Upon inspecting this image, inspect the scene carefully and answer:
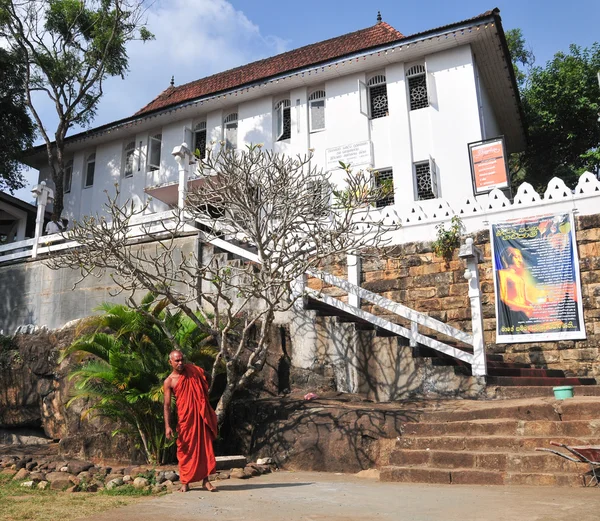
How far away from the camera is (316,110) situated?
16.9 meters

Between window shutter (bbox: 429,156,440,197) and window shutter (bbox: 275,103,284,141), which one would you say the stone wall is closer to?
window shutter (bbox: 429,156,440,197)

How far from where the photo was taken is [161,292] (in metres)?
7.86

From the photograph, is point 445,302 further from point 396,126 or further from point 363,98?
point 363,98

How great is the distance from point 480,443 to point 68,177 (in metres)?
19.5

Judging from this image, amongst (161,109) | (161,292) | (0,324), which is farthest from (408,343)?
(161,109)

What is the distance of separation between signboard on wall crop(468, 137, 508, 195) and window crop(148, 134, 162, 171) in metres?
10.8

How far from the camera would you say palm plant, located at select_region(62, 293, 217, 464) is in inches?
302

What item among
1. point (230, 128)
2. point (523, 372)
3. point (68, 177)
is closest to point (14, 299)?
point (230, 128)

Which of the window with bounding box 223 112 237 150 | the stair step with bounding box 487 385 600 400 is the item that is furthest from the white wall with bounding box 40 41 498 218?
the stair step with bounding box 487 385 600 400

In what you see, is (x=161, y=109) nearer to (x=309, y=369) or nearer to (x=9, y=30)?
(x=9, y=30)

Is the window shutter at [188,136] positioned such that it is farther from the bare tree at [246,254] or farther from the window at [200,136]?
the bare tree at [246,254]

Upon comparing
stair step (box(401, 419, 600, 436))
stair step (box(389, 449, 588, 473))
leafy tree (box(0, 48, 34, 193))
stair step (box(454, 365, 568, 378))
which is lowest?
stair step (box(389, 449, 588, 473))

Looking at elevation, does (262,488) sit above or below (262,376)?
below

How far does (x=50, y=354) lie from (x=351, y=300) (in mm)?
6054
